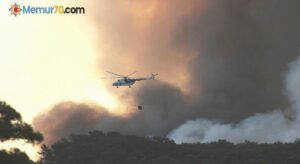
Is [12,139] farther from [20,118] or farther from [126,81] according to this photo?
[126,81]

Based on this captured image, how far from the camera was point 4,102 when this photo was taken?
41531mm

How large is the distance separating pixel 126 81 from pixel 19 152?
15516 cm

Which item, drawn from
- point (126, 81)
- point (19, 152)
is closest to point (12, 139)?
point (19, 152)

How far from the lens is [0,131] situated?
4003cm

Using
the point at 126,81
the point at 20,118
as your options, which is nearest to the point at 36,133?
the point at 20,118

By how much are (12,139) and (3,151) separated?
3.32ft

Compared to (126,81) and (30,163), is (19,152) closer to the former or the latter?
(30,163)

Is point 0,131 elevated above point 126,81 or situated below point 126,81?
below

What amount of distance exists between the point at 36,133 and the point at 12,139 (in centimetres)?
152

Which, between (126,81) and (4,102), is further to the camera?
(126,81)

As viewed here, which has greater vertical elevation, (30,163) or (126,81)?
(126,81)

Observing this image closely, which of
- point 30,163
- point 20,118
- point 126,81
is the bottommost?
point 30,163

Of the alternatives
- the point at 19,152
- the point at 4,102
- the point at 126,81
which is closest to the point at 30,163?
the point at 19,152

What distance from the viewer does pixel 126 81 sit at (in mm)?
196000
